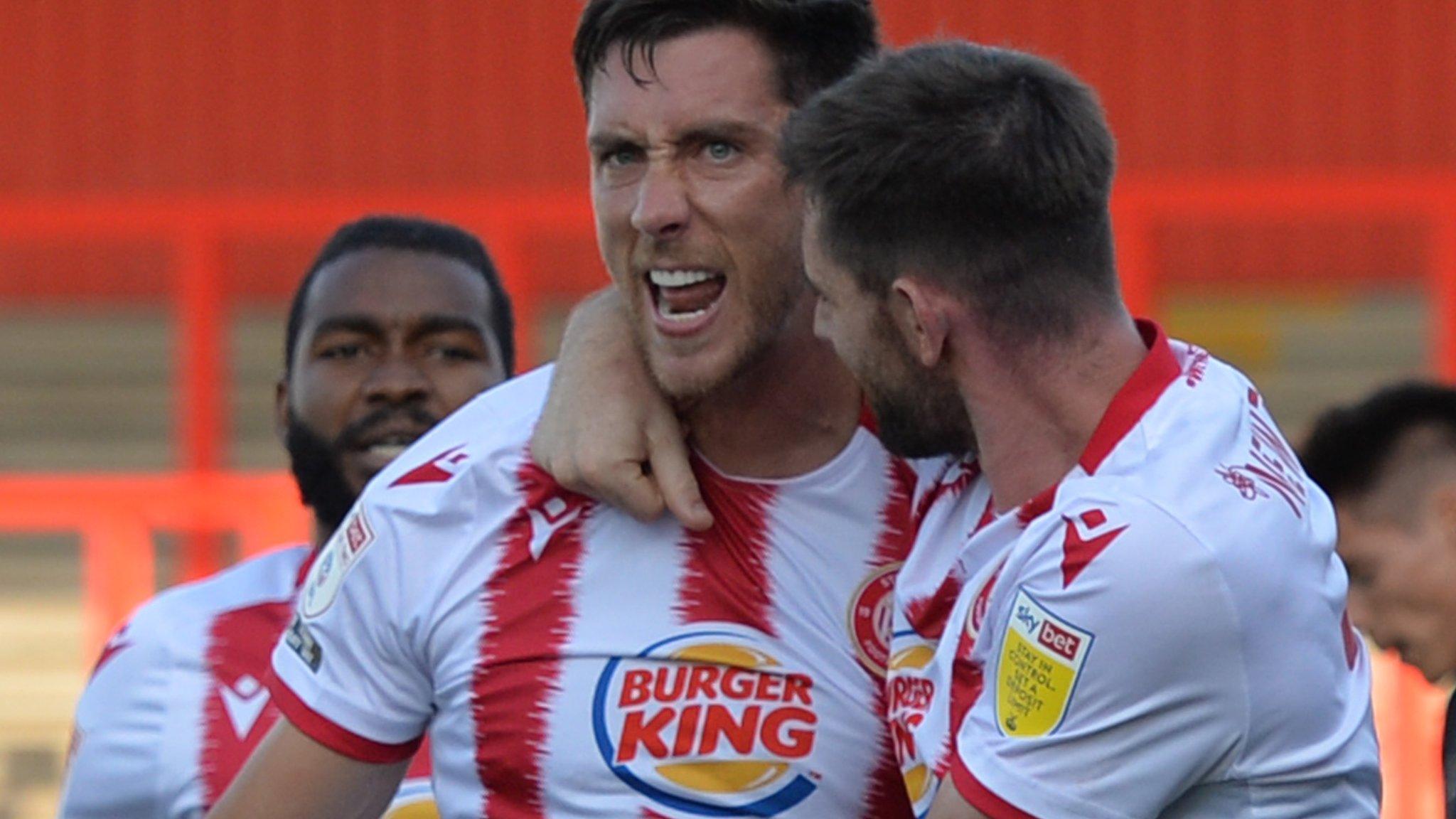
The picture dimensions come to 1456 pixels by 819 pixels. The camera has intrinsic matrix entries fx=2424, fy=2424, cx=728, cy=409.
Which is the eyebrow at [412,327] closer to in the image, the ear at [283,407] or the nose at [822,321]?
the ear at [283,407]

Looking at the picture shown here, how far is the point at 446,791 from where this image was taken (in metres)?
2.80

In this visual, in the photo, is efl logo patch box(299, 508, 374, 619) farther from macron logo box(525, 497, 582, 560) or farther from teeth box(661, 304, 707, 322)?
teeth box(661, 304, 707, 322)

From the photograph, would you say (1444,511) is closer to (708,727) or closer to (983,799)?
(708,727)

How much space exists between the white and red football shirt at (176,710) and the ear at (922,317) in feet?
4.01

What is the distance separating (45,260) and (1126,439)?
8.87 m

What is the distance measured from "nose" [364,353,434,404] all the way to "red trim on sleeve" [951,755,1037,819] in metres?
1.54

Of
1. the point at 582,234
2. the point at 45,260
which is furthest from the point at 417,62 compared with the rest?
the point at 582,234

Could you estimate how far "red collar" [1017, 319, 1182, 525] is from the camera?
2.39 metres

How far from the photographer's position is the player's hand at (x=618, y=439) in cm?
276

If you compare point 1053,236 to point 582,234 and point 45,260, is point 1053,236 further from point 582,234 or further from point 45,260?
point 45,260

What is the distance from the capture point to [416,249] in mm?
3805

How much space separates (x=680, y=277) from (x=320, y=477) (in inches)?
42.3

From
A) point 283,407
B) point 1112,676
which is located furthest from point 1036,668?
point 283,407

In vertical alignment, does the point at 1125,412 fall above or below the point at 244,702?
above
